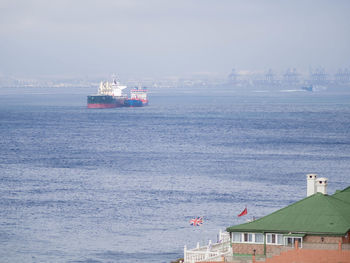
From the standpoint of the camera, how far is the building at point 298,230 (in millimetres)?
27531

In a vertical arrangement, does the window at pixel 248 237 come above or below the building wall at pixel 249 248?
above

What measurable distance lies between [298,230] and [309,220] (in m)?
0.90

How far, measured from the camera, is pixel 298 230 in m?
27.8

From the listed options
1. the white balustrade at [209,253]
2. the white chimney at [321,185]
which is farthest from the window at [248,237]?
the white chimney at [321,185]

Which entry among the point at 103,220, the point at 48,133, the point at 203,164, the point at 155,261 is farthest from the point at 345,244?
the point at 48,133

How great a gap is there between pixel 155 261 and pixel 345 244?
2126 cm

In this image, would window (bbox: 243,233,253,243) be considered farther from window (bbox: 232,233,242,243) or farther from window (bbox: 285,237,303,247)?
window (bbox: 285,237,303,247)

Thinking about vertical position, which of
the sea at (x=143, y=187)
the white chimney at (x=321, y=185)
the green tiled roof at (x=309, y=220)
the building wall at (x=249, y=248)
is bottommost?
the sea at (x=143, y=187)

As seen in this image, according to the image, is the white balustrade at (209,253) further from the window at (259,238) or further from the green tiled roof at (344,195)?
the green tiled roof at (344,195)

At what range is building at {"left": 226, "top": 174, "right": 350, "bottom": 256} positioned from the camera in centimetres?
2753

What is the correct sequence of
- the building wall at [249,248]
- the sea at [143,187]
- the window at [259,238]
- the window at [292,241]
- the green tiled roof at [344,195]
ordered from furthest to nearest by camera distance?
1. the sea at [143,187]
2. the green tiled roof at [344,195]
3. the window at [259,238]
4. the building wall at [249,248]
5. the window at [292,241]

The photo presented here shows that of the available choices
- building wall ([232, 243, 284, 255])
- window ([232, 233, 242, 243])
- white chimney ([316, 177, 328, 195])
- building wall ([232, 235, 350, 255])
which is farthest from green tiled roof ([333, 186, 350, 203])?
window ([232, 233, 242, 243])

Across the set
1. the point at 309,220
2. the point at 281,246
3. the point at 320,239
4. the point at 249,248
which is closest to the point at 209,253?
the point at 249,248

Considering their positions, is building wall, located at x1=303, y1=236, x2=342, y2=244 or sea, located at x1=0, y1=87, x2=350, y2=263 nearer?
building wall, located at x1=303, y1=236, x2=342, y2=244
